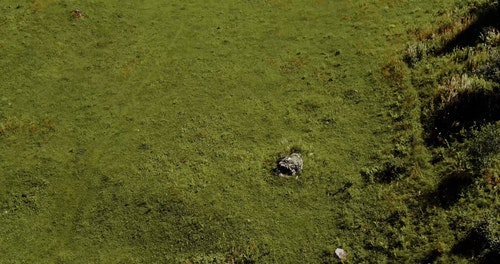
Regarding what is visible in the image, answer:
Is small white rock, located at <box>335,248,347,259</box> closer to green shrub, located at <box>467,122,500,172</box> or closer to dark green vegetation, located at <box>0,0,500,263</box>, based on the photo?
dark green vegetation, located at <box>0,0,500,263</box>

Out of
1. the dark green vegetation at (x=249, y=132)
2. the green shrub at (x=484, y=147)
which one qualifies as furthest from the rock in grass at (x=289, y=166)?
the green shrub at (x=484, y=147)

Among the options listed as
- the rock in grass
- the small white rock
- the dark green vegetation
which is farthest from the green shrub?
the rock in grass

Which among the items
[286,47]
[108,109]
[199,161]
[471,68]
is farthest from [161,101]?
[471,68]

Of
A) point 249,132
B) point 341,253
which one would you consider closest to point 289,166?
point 249,132

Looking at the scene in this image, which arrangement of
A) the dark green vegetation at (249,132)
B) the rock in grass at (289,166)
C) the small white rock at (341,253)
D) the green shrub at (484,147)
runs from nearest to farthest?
the small white rock at (341,253), the green shrub at (484,147), the dark green vegetation at (249,132), the rock in grass at (289,166)

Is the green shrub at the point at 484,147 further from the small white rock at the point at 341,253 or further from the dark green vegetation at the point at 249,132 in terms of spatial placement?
the small white rock at the point at 341,253
